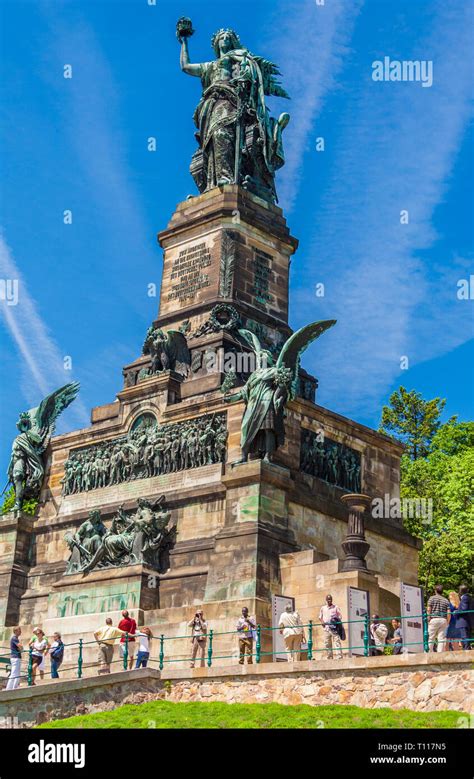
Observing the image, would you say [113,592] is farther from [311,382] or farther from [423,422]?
[423,422]

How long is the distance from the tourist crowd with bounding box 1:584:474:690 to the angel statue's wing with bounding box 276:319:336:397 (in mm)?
7419

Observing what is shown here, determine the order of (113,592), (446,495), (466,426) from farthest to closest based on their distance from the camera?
(466,426), (446,495), (113,592)

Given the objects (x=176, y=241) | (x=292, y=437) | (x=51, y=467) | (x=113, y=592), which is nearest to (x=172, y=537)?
(x=113, y=592)

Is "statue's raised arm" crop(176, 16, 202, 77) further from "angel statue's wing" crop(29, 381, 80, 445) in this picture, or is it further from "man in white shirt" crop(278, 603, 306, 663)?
"man in white shirt" crop(278, 603, 306, 663)

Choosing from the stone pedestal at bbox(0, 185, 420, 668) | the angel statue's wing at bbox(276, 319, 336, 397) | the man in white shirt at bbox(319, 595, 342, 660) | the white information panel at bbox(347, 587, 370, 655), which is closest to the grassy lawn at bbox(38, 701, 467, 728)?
the man in white shirt at bbox(319, 595, 342, 660)

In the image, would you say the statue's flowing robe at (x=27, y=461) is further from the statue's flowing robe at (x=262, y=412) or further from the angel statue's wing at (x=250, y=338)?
the statue's flowing robe at (x=262, y=412)

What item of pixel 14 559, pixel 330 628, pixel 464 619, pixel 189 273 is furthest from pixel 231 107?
pixel 464 619

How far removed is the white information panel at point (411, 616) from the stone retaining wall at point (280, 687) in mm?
1503

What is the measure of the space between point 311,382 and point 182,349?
159 inches

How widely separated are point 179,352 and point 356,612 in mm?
12824

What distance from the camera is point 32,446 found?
3891cm

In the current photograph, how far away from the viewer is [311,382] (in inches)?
1489

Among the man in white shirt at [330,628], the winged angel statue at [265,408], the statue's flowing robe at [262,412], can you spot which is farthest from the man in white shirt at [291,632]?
the statue's flowing robe at [262,412]

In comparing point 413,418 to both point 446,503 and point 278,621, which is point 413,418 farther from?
point 278,621
